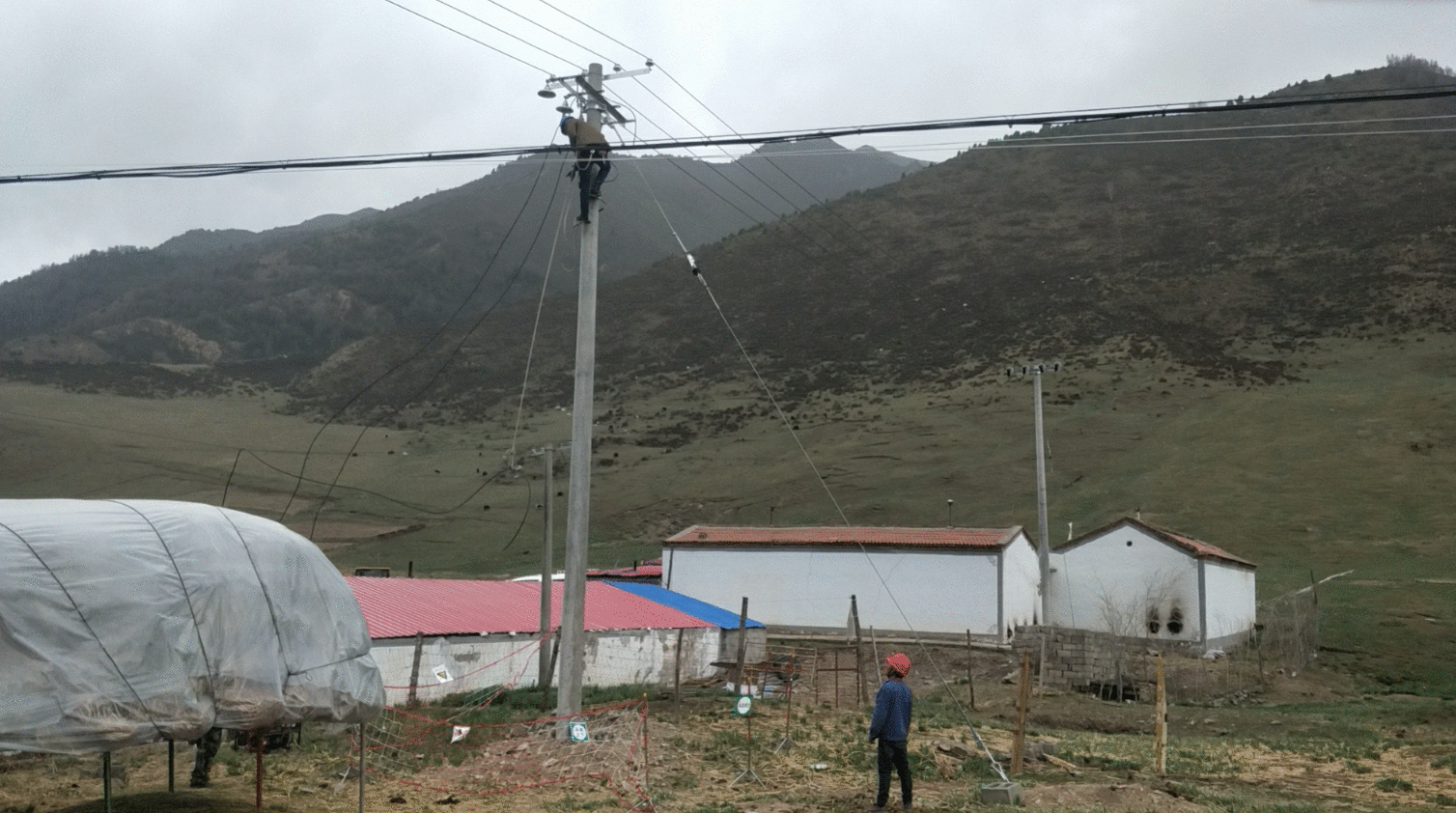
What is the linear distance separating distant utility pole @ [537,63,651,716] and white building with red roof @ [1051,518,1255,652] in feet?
98.0

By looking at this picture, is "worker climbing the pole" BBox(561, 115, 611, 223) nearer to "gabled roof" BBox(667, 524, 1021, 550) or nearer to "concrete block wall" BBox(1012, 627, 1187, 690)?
"concrete block wall" BBox(1012, 627, 1187, 690)

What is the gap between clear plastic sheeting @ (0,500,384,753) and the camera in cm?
942

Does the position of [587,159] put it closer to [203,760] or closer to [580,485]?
[580,485]

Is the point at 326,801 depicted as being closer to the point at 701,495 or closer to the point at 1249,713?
the point at 1249,713

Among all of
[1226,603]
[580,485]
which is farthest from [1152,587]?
[580,485]

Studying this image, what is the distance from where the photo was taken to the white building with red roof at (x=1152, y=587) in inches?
1783

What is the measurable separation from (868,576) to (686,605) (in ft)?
26.9

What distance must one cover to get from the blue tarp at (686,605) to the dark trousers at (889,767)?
2687 centimetres

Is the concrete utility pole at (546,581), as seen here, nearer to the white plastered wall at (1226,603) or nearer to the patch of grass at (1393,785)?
the patch of grass at (1393,785)

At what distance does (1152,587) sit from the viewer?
46625 mm

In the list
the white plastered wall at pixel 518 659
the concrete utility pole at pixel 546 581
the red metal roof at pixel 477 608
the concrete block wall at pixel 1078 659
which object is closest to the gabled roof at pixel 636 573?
the red metal roof at pixel 477 608

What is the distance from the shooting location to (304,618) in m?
11.5

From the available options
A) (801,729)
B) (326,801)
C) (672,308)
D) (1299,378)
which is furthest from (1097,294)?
(326,801)

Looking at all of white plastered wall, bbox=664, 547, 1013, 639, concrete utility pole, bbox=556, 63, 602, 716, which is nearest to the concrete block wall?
white plastered wall, bbox=664, 547, 1013, 639
